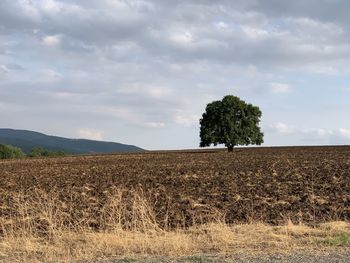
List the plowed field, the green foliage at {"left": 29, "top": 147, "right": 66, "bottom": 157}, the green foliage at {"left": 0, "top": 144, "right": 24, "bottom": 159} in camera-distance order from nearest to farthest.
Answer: the plowed field < the green foliage at {"left": 0, "top": 144, "right": 24, "bottom": 159} < the green foliage at {"left": 29, "top": 147, "right": 66, "bottom": 157}

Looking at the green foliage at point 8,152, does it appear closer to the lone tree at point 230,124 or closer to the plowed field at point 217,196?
the lone tree at point 230,124

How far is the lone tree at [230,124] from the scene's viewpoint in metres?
87.5

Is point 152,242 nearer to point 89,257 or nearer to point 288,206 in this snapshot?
point 89,257

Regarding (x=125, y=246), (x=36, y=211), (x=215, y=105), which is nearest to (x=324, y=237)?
(x=125, y=246)

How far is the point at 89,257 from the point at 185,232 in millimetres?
4119

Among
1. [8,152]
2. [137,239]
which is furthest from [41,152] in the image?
[137,239]

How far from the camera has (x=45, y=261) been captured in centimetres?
1029

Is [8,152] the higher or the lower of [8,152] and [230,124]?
the lower

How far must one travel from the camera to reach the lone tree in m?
87.5

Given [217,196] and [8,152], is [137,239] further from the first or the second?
[8,152]

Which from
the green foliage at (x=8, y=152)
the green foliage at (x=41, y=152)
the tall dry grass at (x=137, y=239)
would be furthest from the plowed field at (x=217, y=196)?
the green foliage at (x=41, y=152)

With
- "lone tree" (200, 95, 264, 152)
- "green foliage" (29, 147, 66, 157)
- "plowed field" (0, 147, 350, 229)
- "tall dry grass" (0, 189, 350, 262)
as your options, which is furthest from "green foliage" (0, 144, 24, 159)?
"tall dry grass" (0, 189, 350, 262)

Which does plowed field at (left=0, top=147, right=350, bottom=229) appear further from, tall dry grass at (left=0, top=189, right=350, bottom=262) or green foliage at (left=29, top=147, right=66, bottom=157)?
green foliage at (left=29, top=147, right=66, bottom=157)

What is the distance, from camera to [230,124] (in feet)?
286
